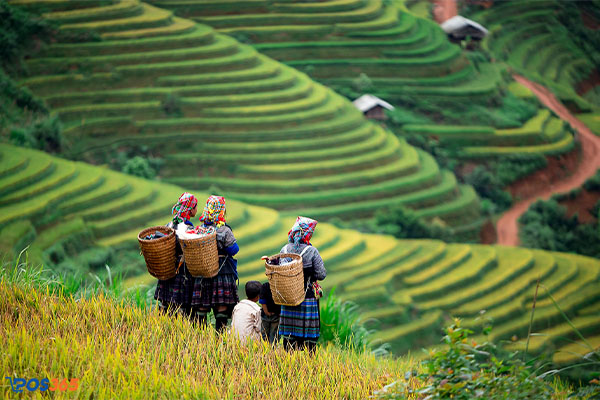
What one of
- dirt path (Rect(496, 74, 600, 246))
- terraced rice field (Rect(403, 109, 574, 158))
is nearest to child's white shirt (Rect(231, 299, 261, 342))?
dirt path (Rect(496, 74, 600, 246))

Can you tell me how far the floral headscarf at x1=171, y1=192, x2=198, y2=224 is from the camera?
5.34 metres

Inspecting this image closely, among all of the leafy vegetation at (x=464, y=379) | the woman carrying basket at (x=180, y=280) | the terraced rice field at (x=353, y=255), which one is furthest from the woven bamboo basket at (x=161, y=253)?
the terraced rice field at (x=353, y=255)

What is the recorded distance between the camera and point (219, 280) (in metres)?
5.34

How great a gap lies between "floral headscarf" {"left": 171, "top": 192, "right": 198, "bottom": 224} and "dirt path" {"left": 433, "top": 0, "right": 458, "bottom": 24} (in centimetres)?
2822

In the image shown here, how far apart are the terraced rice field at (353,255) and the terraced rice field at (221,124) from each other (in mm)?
2833

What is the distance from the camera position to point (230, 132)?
19.8m

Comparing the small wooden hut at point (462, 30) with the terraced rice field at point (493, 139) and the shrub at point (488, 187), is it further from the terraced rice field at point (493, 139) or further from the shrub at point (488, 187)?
the shrub at point (488, 187)

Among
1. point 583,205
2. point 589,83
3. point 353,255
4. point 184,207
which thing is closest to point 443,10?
point 589,83

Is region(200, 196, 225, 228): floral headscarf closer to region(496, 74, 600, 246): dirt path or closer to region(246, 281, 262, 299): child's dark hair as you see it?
region(246, 281, 262, 299): child's dark hair

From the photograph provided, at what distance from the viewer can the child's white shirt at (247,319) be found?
199 inches

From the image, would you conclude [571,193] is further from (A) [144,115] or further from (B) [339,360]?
(B) [339,360]

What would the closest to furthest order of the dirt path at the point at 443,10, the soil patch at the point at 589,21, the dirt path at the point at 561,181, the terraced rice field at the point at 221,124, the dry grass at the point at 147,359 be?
the dry grass at the point at 147,359
the terraced rice field at the point at 221,124
the dirt path at the point at 561,181
the dirt path at the point at 443,10
the soil patch at the point at 589,21

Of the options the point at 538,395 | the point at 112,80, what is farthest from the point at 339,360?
the point at 112,80

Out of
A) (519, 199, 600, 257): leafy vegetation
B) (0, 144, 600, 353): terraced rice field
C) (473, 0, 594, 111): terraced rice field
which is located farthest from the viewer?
(473, 0, 594, 111): terraced rice field
